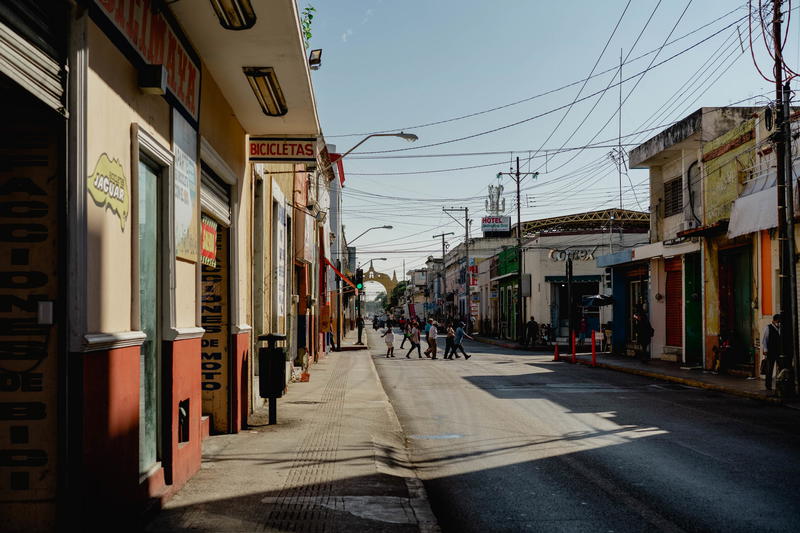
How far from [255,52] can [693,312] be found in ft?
69.6

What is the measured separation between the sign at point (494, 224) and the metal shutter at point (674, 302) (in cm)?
Answer: 5927

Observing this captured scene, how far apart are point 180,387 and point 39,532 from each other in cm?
250

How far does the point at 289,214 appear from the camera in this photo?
19.7 meters

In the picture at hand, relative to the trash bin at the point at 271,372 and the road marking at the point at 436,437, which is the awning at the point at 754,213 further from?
the trash bin at the point at 271,372

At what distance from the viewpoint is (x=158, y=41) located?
667cm

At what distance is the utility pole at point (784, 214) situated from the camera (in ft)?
51.1

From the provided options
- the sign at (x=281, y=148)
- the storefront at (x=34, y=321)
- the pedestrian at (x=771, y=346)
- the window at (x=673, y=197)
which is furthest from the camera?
the window at (x=673, y=197)

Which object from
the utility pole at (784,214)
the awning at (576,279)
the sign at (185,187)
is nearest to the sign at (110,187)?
the sign at (185,187)

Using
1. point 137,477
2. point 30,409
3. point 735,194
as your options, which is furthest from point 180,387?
point 735,194

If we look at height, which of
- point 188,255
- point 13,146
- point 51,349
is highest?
point 13,146

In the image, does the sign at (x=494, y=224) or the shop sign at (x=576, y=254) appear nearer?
the shop sign at (x=576, y=254)

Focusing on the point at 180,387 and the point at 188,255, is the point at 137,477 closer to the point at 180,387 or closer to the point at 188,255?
the point at 180,387

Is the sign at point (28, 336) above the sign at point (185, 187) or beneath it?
beneath

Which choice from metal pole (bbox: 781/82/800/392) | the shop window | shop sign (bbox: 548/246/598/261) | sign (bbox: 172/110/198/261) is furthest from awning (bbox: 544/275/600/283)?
the shop window
